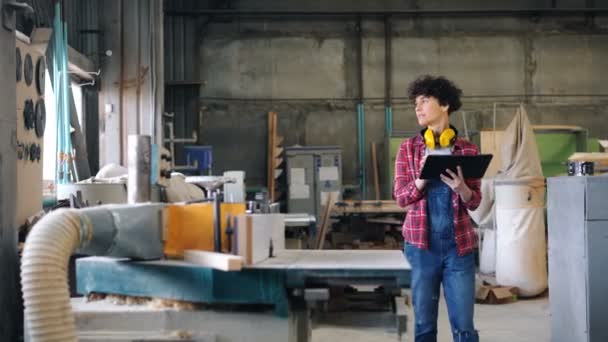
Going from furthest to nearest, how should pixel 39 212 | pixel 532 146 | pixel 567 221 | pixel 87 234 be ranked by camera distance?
1. pixel 532 146
2. pixel 567 221
3. pixel 39 212
4. pixel 87 234

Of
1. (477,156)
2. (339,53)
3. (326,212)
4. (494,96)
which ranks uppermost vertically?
(339,53)

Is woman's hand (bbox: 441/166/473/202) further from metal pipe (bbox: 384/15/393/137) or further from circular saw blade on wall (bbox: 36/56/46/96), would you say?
metal pipe (bbox: 384/15/393/137)

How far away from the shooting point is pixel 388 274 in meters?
1.74

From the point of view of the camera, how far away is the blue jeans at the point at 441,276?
2572 millimetres

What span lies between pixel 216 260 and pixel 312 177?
5.84 meters

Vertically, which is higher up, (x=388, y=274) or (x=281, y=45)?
(x=281, y=45)

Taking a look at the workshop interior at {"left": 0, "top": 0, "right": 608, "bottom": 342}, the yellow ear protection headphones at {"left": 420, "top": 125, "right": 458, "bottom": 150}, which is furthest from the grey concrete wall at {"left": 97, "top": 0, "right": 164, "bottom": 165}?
the yellow ear protection headphones at {"left": 420, "top": 125, "right": 458, "bottom": 150}

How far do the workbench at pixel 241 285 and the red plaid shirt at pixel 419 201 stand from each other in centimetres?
79

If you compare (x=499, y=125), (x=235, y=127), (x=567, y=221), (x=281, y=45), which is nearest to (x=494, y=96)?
(x=499, y=125)

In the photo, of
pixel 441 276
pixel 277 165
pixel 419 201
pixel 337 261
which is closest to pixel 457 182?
pixel 419 201

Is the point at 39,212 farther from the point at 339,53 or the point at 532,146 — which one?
the point at 339,53

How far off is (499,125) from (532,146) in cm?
293

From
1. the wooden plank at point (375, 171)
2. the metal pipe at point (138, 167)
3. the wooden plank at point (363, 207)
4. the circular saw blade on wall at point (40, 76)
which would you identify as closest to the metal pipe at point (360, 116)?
the wooden plank at point (375, 171)

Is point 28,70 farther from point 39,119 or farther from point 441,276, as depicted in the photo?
point 441,276
